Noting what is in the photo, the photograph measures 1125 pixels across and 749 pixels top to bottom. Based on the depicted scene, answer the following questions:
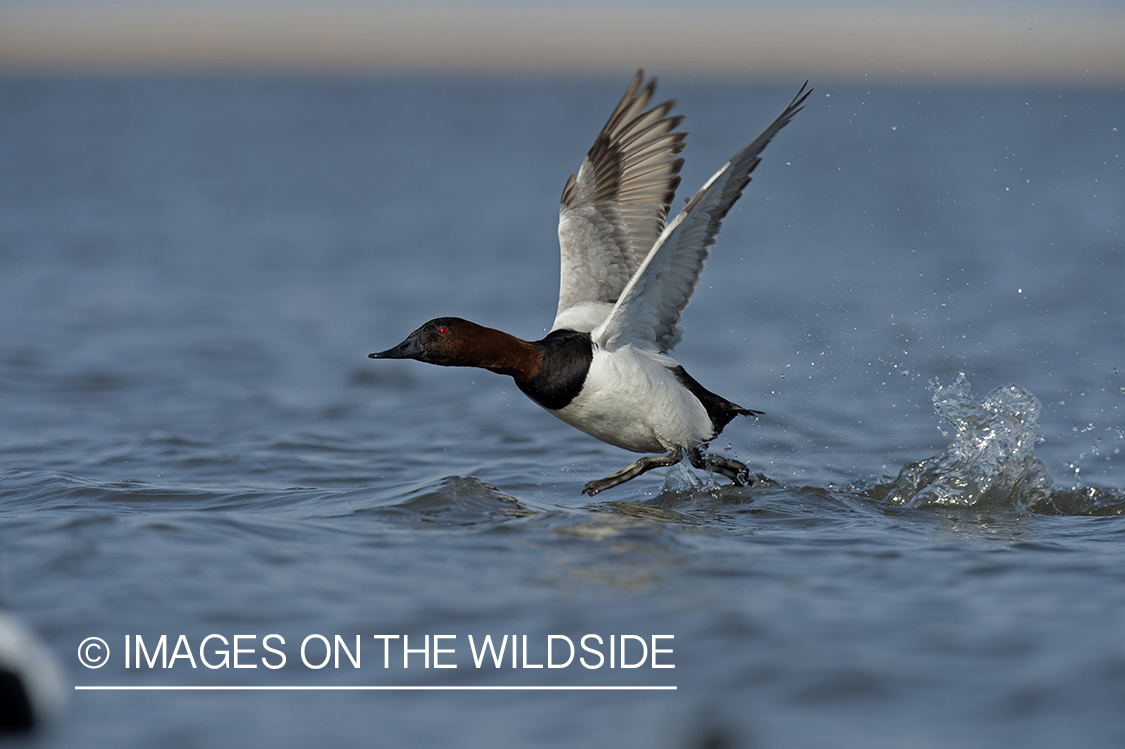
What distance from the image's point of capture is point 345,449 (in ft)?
26.4

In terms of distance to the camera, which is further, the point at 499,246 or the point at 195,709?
the point at 499,246

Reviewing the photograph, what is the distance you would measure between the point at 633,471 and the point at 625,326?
84cm

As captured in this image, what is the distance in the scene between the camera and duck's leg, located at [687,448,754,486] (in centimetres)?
666

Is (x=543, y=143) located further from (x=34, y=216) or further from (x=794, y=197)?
(x=34, y=216)

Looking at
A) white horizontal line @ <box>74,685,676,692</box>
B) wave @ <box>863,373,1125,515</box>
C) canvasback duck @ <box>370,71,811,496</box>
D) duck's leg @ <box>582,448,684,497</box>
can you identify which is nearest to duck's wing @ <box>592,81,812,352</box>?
canvasback duck @ <box>370,71,811,496</box>

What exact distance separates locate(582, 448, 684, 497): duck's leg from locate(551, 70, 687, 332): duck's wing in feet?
3.98

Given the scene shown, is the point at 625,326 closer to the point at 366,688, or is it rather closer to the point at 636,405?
the point at 636,405

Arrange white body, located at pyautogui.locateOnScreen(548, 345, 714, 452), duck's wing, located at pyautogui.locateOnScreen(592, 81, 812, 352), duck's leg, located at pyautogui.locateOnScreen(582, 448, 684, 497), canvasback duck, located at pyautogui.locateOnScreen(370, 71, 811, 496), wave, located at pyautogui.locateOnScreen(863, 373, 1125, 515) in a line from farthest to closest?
wave, located at pyautogui.locateOnScreen(863, 373, 1125, 515) < duck's leg, located at pyautogui.locateOnScreen(582, 448, 684, 497) < white body, located at pyautogui.locateOnScreen(548, 345, 714, 452) < canvasback duck, located at pyautogui.locateOnScreen(370, 71, 811, 496) < duck's wing, located at pyautogui.locateOnScreen(592, 81, 812, 352)

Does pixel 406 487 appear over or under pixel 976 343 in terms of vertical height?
under

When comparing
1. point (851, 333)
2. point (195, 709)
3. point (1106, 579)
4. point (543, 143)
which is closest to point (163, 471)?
point (195, 709)

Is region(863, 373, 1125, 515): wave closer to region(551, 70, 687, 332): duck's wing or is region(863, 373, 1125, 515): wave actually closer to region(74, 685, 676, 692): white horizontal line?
region(551, 70, 687, 332): duck's wing

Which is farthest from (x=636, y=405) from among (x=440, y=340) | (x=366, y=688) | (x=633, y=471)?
(x=366, y=688)

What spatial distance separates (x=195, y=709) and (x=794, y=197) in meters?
23.6

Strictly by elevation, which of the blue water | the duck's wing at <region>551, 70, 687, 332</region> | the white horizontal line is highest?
the duck's wing at <region>551, 70, 687, 332</region>
